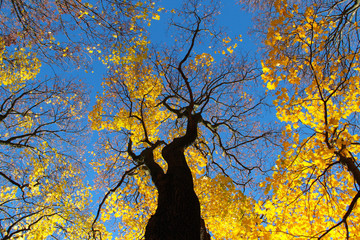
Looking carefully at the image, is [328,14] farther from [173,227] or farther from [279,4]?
[173,227]

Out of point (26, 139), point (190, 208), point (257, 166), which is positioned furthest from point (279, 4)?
point (26, 139)

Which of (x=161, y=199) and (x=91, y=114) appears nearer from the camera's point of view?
(x=161, y=199)

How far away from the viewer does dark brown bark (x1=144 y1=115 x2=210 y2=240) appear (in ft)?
10.1

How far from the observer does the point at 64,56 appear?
421cm

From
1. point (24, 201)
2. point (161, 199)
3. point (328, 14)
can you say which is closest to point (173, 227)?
point (161, 199)

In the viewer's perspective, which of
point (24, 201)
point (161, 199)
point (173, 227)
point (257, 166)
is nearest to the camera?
point (173, 227)

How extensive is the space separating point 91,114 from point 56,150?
162 centimetres

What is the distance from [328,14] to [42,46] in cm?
572

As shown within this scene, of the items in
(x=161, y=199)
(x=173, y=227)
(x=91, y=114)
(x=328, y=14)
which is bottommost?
(x=173, y=227)

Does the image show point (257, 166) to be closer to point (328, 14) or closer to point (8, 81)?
point (328, 14)

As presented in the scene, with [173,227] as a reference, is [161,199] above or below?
above

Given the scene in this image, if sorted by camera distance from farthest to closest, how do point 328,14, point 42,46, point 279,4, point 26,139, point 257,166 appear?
point 257,166 < point 26,139 < point 328,14 < point 42,46 < point 279,4

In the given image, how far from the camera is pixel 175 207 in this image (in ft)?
11.2

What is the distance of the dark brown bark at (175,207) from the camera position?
10.1 ft
